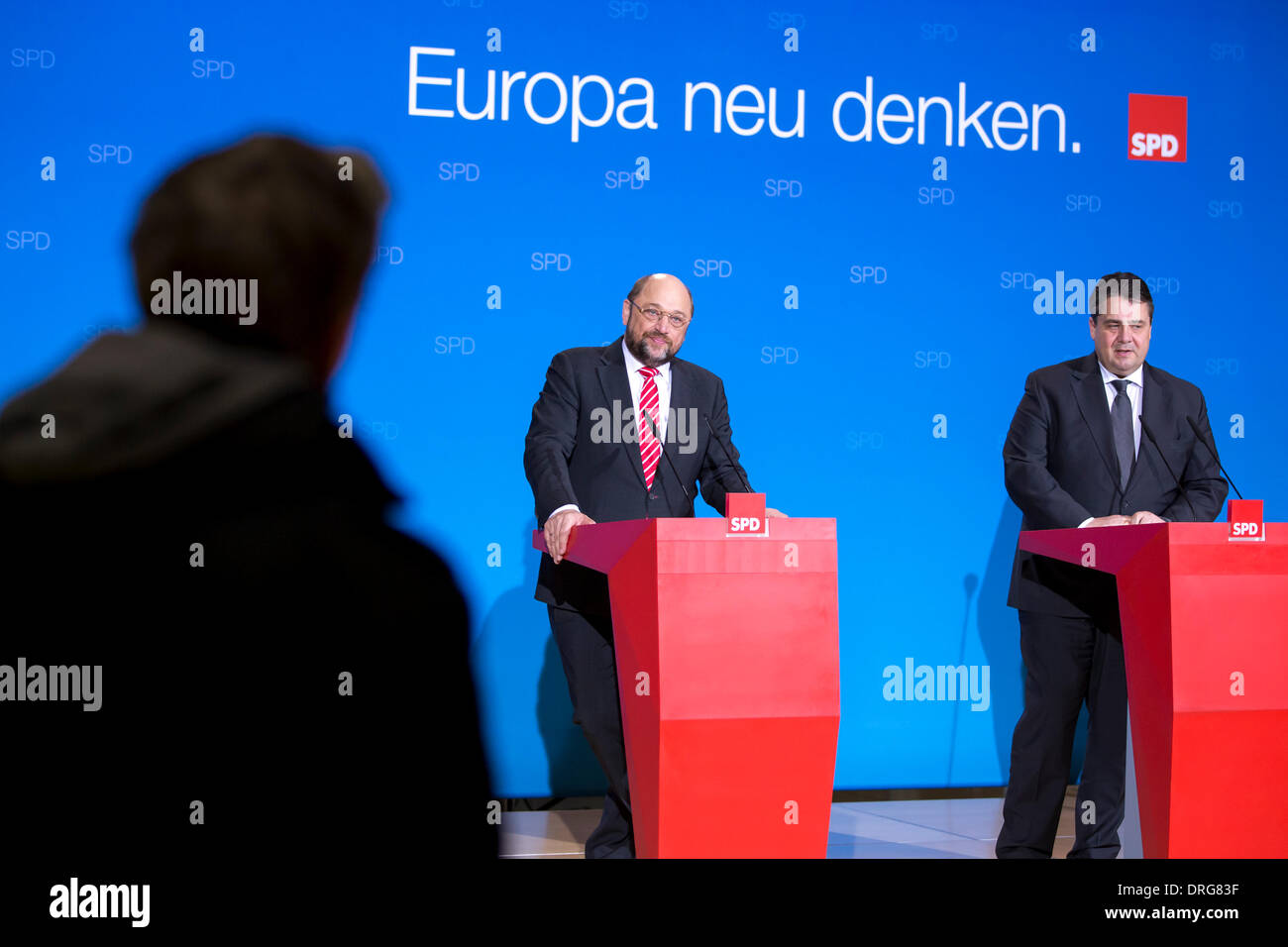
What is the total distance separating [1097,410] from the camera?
3619 millimetres

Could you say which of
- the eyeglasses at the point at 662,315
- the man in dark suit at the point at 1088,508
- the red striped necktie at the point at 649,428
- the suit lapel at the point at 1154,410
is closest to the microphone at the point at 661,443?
the red striped necktie at the point at 649,428

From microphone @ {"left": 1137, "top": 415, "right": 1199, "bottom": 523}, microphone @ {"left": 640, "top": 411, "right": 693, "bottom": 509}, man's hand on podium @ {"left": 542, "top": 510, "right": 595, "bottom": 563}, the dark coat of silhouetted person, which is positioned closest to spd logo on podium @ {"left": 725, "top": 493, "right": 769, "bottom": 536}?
man's hand on podium @ {"left": 542, "top": 510, "right": 595, "bottom": 563}

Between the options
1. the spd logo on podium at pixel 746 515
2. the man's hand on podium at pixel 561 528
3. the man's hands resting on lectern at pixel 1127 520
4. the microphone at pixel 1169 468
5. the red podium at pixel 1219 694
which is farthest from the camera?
the microphone at pixel 1169 468

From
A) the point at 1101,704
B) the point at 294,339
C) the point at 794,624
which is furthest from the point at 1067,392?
the point at 294,339

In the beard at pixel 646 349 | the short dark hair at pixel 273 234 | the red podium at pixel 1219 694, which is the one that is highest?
the beard at pixel 646 349

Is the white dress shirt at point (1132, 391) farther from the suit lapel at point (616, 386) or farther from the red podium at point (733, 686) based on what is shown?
the red podium at point (733, 686)

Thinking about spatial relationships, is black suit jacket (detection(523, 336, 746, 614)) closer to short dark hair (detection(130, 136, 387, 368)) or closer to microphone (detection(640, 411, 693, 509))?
microphone (detection(640, 411, 693, 509))

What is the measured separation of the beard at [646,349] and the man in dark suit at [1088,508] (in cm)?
111

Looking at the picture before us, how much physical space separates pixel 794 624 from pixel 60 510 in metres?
1.79

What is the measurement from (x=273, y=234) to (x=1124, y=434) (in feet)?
11.0

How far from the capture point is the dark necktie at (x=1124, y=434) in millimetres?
3592

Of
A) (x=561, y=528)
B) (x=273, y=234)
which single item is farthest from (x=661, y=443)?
(x=273, y=234)

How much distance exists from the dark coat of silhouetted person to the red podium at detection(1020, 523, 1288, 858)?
236 centimetres

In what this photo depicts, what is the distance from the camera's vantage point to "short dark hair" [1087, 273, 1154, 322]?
3664 millimetres
